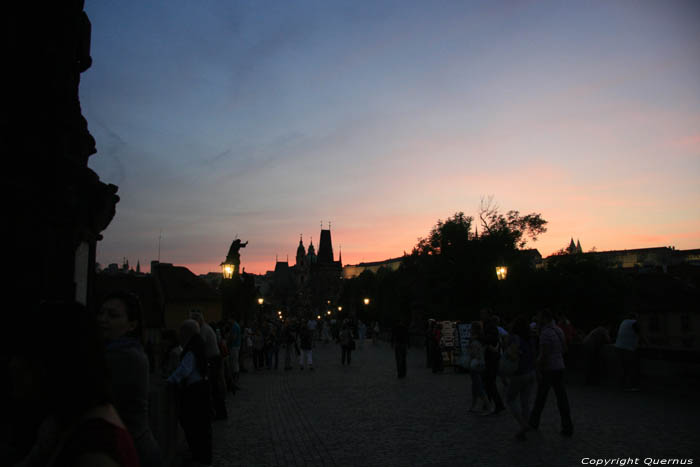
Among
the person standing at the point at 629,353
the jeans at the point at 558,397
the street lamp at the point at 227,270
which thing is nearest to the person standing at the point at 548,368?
the jeans at the point at 558,397

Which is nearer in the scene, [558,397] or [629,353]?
[558,397]

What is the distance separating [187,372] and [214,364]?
280 centimetres

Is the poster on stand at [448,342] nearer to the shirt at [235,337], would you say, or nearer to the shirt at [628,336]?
the shirt at [628,336]

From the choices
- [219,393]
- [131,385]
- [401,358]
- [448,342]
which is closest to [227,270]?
[401,358]

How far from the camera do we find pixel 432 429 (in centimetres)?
1025

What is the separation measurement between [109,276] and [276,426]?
148 ft

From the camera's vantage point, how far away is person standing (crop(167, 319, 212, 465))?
7.51 metres

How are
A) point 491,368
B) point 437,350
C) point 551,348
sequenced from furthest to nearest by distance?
point 437,350 → point 491,368 → point 551,348

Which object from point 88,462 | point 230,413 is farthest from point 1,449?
point 230,413

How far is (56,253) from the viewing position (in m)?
9.56

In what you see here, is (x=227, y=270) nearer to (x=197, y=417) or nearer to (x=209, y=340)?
(x=209, y=340)

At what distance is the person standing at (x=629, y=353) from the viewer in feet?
47.8

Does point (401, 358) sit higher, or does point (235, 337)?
point (235, 337)

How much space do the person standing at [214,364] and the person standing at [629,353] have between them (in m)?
9.87
